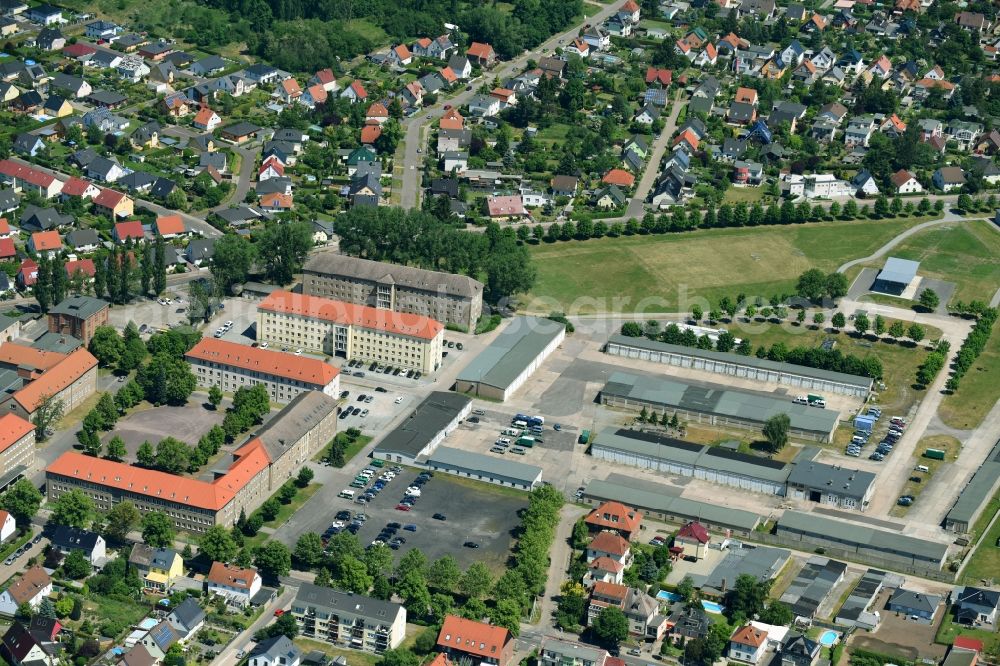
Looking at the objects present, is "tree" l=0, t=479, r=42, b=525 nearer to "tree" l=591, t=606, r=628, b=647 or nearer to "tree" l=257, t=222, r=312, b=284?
"tree" l=591, t=606, r=628, b=647

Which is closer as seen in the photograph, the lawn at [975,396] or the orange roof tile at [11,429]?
the orange roof tile at [11,429]

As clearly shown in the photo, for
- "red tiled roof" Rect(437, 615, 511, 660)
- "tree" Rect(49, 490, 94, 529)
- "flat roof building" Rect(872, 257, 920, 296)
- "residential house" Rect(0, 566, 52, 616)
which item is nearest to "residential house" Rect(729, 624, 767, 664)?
"red tiled roof" Rect(437, 615, 511, 660)

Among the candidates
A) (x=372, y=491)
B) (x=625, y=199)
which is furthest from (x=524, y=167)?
(x=372, y=491)

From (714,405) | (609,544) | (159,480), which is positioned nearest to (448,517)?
(609,544)

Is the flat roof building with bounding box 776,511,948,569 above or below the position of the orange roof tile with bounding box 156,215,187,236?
above

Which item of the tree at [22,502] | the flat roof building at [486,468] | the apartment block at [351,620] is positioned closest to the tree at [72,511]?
the tree at [22,502]

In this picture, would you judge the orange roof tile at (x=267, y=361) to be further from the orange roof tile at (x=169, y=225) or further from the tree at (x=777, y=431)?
the tree at (x=777, y=431)

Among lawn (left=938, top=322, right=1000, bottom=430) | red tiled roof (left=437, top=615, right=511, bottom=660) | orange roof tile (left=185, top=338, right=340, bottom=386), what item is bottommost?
orange roof tile (left=185, top=338, right=340, bottom=386)
